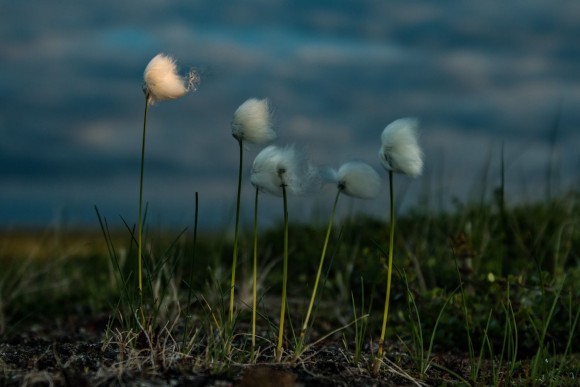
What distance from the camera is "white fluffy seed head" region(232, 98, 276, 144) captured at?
3.07 metres

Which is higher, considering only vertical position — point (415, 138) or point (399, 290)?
point (415, 138)

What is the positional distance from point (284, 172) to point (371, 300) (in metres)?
0.83

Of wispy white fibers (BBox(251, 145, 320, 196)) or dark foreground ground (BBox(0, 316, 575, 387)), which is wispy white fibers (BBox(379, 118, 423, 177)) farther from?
dark foreground ground (BBox(0, 316, 575, 387))

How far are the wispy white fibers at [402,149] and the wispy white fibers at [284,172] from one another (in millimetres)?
290

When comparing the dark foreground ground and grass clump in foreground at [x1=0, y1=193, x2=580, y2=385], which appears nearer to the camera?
the dark foreground ground

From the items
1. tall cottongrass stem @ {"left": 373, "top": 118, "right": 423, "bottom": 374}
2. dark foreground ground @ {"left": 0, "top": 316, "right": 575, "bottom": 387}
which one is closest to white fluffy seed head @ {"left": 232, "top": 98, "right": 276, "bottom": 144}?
tall cottongrass stem @ {"left": 373, "top": 118, "right": 423, "bottom": 374}

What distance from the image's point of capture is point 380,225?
7.89m

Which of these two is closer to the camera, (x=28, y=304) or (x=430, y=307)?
(x=430, y=307)

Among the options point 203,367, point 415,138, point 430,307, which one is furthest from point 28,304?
point 415,138

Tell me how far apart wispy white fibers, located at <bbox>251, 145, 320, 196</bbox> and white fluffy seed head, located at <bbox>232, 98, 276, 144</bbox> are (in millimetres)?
59

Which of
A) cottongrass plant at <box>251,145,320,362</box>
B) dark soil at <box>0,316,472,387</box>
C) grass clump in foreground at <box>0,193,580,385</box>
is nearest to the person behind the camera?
dark soil at <box>0,316,472,387</box>

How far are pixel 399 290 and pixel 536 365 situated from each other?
7.43 ft

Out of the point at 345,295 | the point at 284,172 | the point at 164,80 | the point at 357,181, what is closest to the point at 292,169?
the point at 284,172

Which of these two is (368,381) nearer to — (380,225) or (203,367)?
(203,367)
